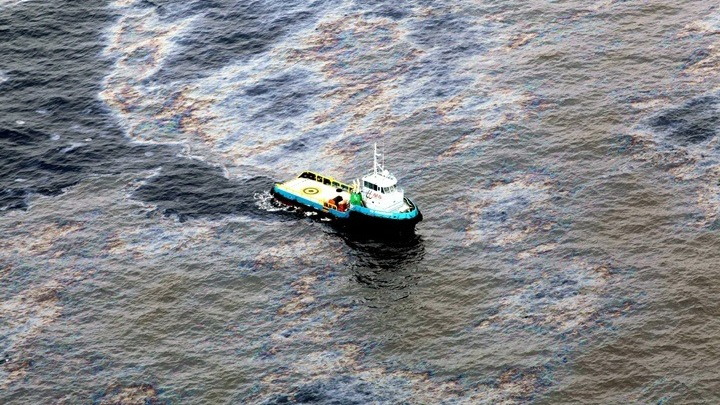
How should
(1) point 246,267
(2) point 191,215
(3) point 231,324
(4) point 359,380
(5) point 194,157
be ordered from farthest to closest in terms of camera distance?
(5) point 194,157 < (2) point 191,215 < (1) point 246,267 < (3) point 231,324 < (4) point 359,380

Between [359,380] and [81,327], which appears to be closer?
[359,380]

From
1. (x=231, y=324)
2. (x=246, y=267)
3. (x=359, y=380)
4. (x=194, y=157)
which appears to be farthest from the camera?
(x=194, y=157)

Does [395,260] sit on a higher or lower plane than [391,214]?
lower

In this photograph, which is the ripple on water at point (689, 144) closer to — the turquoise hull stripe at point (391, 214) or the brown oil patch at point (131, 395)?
the turquoise hull stripe at point (391, 214)

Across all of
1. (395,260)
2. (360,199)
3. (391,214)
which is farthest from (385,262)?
(360,199)

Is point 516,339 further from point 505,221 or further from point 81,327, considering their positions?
point 81,327

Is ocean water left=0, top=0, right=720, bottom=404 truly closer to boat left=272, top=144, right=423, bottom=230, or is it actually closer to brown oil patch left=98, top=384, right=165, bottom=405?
brown oil patch left=98, top=384, right=165, bottom=405

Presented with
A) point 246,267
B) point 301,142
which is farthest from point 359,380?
point 301,142

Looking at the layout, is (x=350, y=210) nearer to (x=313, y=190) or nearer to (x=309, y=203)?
(x=309, y=203)
